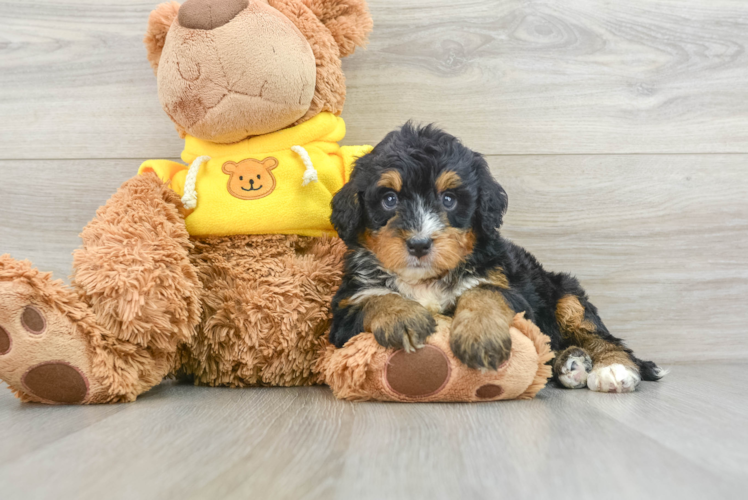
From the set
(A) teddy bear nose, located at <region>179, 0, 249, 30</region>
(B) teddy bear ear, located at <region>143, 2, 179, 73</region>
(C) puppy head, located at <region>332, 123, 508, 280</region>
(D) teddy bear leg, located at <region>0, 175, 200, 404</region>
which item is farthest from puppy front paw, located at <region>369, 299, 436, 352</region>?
(B) teddy bear ear, located at <region>143, 2, 179, 73</region>

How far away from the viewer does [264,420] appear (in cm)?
166

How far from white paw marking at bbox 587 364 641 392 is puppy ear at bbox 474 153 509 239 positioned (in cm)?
66

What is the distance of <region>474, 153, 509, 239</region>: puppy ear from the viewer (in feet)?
6.75

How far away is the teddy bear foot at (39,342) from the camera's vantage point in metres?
1.75

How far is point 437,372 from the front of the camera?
180 centimetres

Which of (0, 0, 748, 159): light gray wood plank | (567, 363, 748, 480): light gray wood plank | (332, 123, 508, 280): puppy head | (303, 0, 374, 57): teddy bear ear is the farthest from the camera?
(0, 0, 748, 159): light gray wood plank

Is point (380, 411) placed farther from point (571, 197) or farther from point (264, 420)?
point (571, 197)

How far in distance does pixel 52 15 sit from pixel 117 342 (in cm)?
189

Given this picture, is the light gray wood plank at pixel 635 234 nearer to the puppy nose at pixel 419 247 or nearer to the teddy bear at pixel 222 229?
the teddy bear at pixel 222 229

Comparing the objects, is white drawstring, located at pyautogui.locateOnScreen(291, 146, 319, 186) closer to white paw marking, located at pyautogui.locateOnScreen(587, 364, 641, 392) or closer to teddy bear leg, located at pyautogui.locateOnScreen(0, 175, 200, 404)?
teddy bear leg, located at pyautogui.locateOnScreen(0, 175, 200, 404)

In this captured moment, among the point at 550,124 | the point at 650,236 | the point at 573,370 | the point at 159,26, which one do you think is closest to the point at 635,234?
the point at 650,236

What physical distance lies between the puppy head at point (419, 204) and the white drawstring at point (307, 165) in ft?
0.52

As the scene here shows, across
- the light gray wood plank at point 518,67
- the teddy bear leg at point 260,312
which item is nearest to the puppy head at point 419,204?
the teddy bear leg at point 260,312

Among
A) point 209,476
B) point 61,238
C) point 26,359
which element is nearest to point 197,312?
point 26,359
